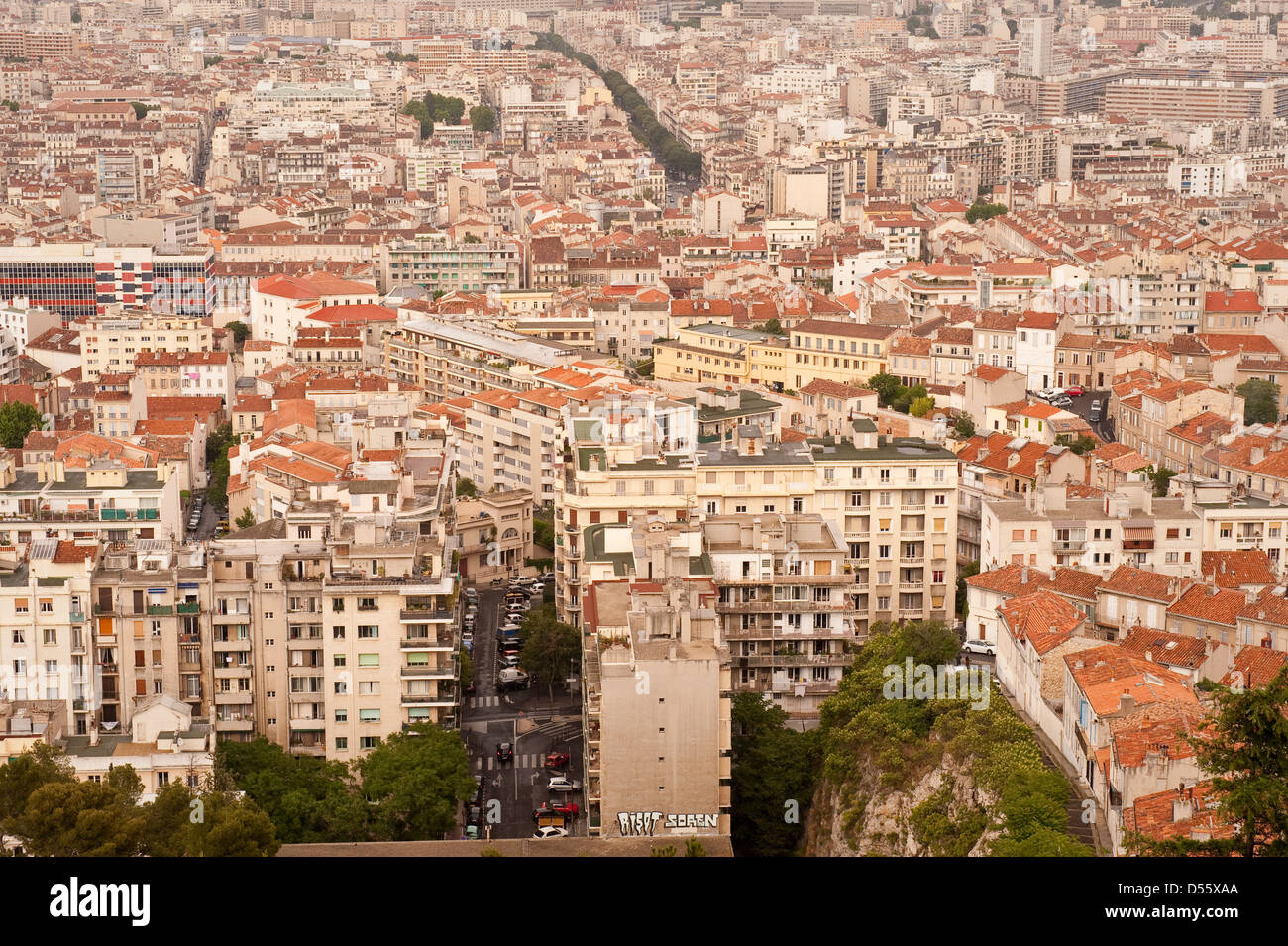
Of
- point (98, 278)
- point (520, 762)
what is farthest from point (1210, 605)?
point (98, 278)

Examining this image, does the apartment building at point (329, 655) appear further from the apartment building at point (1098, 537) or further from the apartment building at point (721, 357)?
the apartment building at point (721, 357)

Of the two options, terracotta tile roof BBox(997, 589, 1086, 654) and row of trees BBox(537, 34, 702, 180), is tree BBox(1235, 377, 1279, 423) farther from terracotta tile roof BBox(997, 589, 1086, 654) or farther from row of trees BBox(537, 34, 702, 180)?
row of trees BBox(537, 34, 702, 180)

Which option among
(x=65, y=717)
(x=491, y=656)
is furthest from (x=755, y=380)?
(x=65, y=717)

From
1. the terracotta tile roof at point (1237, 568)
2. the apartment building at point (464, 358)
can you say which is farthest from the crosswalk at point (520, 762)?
the apartment building at point (464, 358)

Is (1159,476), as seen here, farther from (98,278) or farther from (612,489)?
(98,278)
